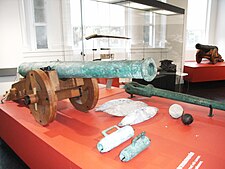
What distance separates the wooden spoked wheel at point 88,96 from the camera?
151 centimetres

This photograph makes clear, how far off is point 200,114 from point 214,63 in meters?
4.18

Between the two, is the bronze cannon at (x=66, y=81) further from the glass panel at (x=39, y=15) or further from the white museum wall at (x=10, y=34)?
the glass panel at (x=39, y=15)

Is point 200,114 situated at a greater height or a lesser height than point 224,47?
lesser

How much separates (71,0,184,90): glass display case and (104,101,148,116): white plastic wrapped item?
1.77 m

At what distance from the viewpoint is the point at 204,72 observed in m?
4.77

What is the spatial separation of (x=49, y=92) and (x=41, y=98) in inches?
3.7

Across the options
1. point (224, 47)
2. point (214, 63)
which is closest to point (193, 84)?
point (214, 63)

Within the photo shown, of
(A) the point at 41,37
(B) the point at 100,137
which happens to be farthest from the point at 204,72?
(B) the point at 100,137

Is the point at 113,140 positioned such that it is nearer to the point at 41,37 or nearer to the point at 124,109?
the point at 124,109

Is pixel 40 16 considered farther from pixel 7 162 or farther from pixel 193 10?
pixel 193 10

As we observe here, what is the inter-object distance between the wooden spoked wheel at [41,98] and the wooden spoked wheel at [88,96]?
31 cm

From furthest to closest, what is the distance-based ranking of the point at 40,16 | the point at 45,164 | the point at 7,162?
the point at 40,16
the point at 7,162
the point at 45,164

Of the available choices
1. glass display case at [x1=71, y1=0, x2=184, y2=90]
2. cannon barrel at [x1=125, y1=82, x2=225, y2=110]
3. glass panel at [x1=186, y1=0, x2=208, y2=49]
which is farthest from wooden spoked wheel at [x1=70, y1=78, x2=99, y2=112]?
glass panel at [x1=186, y1=0, x2=208, y2=49]

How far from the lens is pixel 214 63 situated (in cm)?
520
